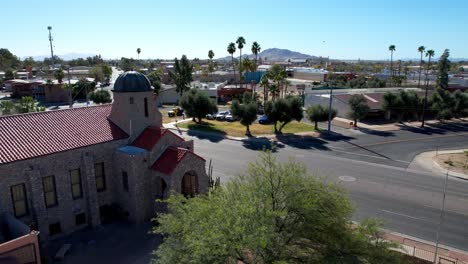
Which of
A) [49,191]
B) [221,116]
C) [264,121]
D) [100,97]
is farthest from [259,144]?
[100,97]

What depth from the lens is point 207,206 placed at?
16.6 metres

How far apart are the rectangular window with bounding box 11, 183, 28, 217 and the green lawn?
36.9m

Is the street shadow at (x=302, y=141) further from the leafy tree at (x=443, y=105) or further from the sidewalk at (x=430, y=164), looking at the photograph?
the leafy tree at (x=443, y=105)

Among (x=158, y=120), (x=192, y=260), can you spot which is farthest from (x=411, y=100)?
(x=192, y=260)

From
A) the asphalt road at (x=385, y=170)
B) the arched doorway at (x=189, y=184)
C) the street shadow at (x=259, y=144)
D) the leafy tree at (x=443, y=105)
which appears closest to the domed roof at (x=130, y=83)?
the arched doorway at (x=189, y=184)

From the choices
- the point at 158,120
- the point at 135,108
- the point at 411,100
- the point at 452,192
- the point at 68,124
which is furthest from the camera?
the point at 411,100

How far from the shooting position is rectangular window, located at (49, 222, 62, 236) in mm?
25306

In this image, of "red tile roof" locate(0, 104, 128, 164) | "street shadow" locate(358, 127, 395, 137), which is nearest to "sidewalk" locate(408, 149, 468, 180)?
"street shadow" locate(358, 127, 395, 137)

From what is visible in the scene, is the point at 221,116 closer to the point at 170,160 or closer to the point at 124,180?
the point at 124,180

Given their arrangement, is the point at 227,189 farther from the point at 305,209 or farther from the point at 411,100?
the point at 411,100

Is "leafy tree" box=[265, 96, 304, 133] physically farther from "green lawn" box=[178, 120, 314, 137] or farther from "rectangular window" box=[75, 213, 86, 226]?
"rectangular window" box=[75, 213, 86, 226]

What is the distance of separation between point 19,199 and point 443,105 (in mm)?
71496

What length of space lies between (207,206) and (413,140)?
4819cm

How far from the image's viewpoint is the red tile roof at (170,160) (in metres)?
26.8
